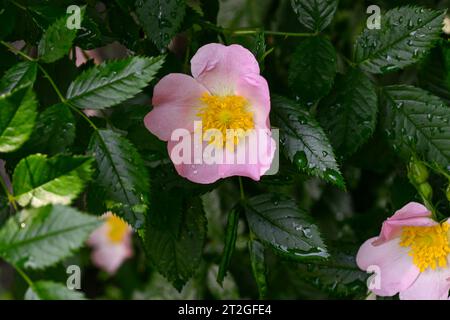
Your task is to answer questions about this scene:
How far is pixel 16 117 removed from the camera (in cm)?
62

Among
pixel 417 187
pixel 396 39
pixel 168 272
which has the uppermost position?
pixel 396 39

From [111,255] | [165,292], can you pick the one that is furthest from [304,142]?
[111,255]

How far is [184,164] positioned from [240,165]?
0.18 feet

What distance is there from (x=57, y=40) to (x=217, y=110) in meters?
0.18

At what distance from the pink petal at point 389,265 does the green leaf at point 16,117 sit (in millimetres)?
400

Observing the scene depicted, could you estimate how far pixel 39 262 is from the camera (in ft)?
1.89

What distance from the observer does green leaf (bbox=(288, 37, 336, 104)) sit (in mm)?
771

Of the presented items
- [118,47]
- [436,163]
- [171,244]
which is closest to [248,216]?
[171,244]

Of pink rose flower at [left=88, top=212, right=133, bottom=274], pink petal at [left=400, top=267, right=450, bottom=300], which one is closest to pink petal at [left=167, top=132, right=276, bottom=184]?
pink petal at [left=400, top=267, right=450, bottom=300]

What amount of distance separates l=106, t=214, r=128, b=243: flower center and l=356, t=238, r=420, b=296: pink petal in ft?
3.27

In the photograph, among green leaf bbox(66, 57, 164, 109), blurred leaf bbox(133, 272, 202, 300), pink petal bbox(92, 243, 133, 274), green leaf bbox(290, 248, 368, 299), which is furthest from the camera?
pink petal bbox(92, 243, 133, 274)

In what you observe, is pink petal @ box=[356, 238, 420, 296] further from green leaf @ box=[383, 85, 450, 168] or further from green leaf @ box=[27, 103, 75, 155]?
green leaf @ box=[27, 103, 75, 155]

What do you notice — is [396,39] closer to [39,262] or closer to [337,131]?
[337,131]

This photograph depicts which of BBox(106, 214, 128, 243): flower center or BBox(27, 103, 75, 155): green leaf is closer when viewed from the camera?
BBox(27, 103, 75, 155): green leaf
